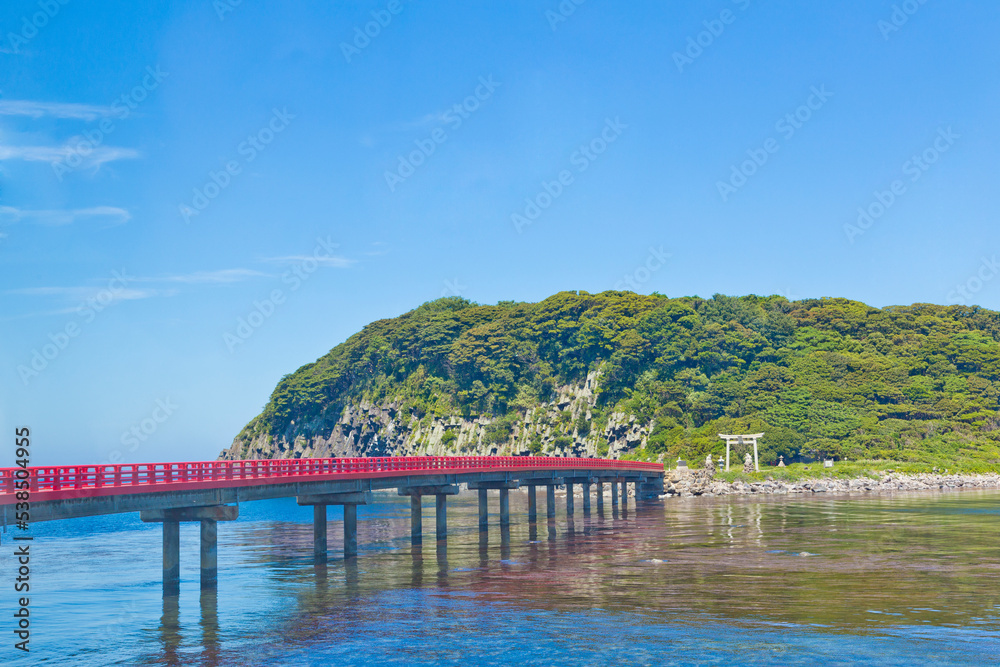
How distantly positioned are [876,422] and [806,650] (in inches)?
4383

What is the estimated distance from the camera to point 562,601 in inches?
1324

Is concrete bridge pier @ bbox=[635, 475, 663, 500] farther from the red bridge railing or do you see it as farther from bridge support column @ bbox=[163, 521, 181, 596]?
Answer: bridge support column @ bbox=[163, 521, 181, 596]

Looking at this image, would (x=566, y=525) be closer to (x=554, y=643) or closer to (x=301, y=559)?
(x=301, y=559)

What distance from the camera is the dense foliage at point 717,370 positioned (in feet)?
415

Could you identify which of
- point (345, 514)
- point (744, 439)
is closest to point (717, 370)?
point (744, 439)

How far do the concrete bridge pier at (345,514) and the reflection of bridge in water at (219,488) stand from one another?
6 cm

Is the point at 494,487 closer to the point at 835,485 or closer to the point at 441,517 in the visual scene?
the point at 441,517

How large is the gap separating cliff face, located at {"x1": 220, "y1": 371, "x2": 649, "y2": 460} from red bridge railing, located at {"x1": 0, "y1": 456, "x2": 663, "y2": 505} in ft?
293

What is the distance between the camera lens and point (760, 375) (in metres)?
142

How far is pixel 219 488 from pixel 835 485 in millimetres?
84390

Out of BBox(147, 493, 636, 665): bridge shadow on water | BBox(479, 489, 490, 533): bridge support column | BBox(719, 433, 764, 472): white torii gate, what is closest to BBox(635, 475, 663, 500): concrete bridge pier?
BBox(719, 433, 764, 472): white torii gate

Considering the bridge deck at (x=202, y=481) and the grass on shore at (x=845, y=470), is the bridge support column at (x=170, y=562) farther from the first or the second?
the grass on shore at (x=845, y=470)

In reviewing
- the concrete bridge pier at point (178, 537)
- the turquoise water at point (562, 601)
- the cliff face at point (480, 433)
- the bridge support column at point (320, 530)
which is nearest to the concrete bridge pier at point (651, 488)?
the cliff face at point (480, 433)

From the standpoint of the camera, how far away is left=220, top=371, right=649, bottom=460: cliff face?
147625mm
